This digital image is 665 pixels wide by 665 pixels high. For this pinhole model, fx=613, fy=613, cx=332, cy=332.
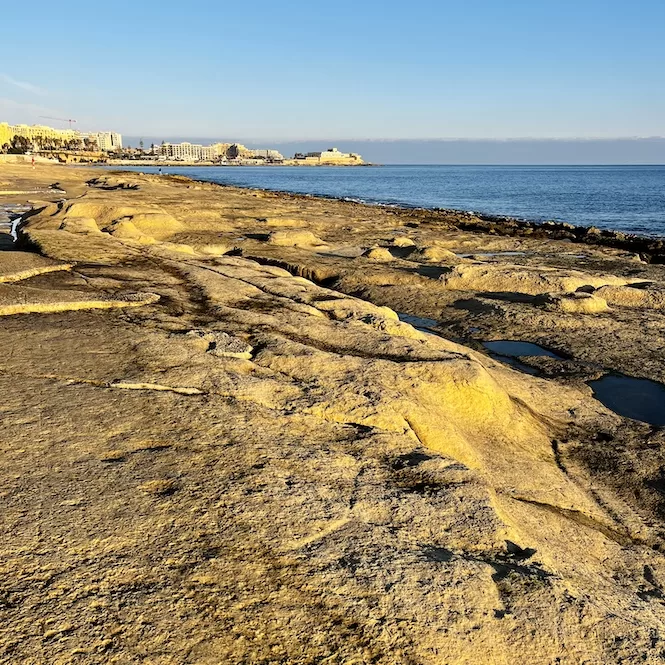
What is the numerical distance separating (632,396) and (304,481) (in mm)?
8103

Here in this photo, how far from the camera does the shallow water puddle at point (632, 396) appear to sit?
33.7 ft

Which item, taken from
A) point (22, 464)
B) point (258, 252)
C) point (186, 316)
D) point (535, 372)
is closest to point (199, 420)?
point (22, 464)

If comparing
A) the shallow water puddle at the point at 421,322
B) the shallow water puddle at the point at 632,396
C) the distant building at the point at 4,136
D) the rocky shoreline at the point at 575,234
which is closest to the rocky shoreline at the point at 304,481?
the shallow water puddle at the point at 632,396

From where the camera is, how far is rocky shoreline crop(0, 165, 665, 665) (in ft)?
12.0

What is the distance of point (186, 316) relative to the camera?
10258 millimetres

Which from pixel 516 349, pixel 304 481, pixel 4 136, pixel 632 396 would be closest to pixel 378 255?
pixel 516 349

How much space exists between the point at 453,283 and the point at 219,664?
1628 centimetres

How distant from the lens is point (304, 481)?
522cm

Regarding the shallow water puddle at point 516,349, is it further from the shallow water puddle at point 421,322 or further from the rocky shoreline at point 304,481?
the shallow water puddle at point 421,322

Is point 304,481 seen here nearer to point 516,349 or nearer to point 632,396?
point 632,396

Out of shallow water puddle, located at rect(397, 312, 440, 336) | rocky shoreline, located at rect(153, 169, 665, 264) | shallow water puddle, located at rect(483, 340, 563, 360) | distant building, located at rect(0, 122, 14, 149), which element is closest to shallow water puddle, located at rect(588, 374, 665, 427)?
shallow water puddle, located at rect(483, 340, 563, 360)

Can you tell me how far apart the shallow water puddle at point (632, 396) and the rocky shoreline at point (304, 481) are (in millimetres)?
57

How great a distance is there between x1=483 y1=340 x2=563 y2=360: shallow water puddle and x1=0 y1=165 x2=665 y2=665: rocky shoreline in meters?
→ 0.07

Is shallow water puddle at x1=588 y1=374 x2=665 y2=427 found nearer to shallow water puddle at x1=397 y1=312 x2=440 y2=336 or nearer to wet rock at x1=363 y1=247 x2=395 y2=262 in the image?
shallow water puddle at x1=397 y1=312 x2=440 y2=336
